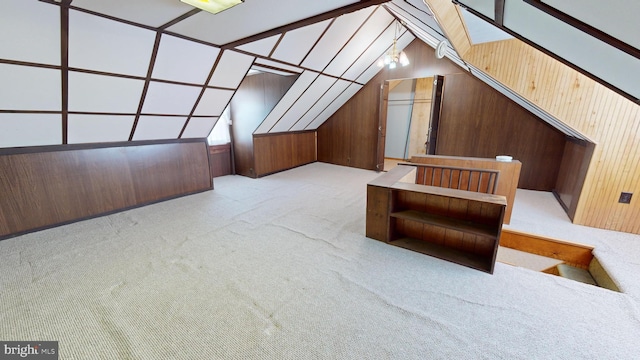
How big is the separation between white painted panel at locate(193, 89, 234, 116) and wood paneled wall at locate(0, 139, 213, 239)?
2.35 ft

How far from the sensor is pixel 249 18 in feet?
6.85

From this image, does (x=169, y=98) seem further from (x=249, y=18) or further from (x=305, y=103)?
(x=305, y=103)

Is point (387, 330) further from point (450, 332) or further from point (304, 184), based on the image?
point (304, 184)

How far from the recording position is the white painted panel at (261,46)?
2.80 meters

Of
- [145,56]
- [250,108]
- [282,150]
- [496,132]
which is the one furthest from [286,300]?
[496,132]

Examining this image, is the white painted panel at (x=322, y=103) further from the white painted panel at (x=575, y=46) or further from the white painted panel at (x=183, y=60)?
the white painted panel at (x=575, y=46)

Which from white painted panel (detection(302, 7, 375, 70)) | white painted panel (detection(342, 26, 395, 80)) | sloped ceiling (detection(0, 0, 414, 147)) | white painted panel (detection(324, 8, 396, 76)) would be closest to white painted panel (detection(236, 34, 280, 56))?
sloped ceiling (detection(0, 0, 414, 147))

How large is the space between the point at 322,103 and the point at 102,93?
3.83 meters

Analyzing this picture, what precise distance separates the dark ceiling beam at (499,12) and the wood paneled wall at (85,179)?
4.24 m

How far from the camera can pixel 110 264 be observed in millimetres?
2213

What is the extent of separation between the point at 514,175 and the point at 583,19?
2.49 m

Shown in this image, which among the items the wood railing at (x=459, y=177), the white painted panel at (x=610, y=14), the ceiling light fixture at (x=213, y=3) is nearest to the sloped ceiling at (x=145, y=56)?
the ceiling light fixture at (x=213, y=3)

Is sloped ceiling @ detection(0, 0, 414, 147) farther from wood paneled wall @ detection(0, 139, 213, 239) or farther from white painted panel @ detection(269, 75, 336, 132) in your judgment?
white painted panel @ detection(269, 75, 336, 132)

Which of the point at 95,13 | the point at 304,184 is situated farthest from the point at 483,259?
the point at 95,13
